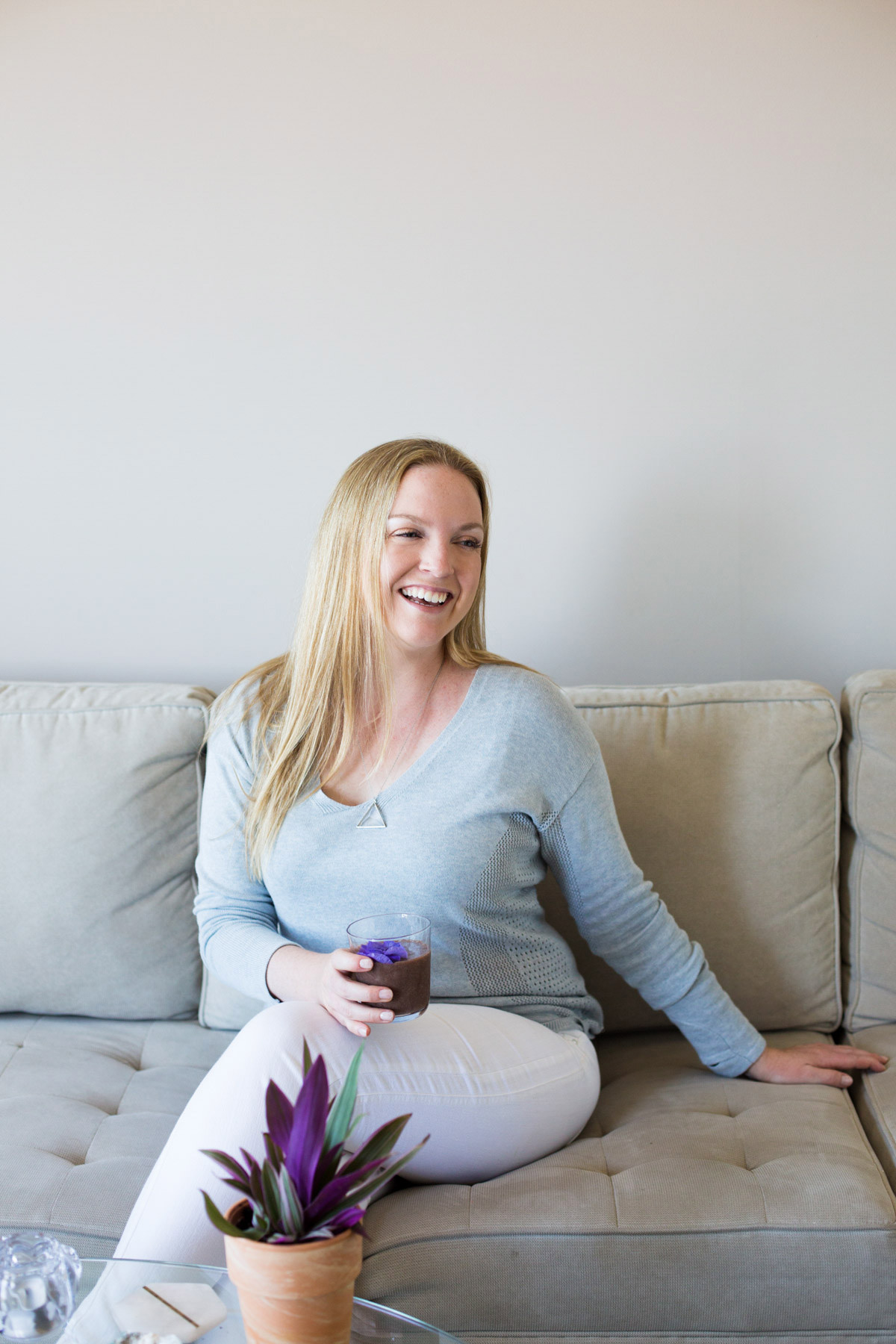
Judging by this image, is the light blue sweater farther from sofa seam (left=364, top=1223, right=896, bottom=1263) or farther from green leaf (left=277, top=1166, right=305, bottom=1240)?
green leaf (left=277, top=1166, right=305, bottom=1240)

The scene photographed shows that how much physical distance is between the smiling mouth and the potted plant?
0.79m

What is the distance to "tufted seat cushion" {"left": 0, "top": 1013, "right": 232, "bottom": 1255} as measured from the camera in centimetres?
119

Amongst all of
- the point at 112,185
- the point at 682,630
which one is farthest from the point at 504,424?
the point at 112,185

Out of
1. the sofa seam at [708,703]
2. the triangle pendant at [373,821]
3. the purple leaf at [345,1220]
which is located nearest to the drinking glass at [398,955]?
the triangle pendant at [373,821]

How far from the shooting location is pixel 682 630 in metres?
1.97

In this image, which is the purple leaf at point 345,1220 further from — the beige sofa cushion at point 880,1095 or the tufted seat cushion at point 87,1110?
the beige sofa cushion at point 880,1095

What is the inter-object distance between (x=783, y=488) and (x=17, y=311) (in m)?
1.46

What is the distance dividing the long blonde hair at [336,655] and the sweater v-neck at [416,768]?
0.04 metres

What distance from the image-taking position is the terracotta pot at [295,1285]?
0.72 meters

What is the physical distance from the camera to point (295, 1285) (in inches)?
28.4

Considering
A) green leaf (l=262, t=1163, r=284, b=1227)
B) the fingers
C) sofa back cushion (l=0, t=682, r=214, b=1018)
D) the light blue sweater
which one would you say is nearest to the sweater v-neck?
the light blue sweater

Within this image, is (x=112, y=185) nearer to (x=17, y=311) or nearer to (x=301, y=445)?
(x=17, y=311)

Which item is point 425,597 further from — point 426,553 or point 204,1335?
point 204,1335

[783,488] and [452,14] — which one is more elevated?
[452,14]
